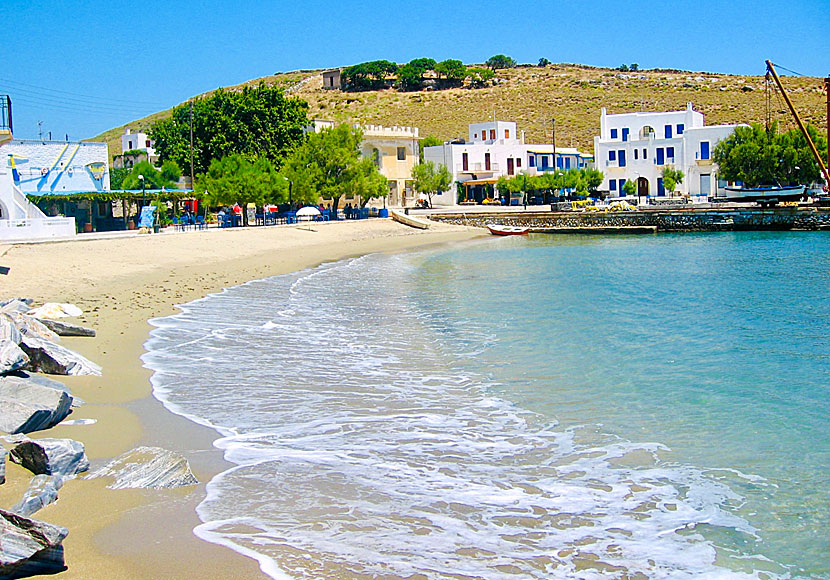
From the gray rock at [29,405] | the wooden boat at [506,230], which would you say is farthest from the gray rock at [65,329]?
the wooden boat at [506,230]

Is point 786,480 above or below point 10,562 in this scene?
below

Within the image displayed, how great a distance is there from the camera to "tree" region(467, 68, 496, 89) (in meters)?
146

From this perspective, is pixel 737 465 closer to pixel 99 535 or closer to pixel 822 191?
pixel 99 535

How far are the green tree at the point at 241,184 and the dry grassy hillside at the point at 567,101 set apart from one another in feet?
183

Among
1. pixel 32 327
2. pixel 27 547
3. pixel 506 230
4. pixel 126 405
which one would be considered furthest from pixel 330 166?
pixel 27 547

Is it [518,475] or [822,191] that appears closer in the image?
[518,475]

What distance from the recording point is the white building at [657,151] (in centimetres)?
7519

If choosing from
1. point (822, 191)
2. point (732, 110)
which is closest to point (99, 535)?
point (822, 191)

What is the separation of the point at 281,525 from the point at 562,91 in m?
131

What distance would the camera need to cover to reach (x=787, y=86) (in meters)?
116

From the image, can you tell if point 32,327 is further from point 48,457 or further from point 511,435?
point 511,435

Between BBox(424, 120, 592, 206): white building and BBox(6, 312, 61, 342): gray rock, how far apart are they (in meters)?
69.5

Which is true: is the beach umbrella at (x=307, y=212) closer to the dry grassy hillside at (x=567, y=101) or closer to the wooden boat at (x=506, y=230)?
the wooden boat at (x=506, y=230)

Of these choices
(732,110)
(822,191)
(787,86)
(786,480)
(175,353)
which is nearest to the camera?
(786,480)
